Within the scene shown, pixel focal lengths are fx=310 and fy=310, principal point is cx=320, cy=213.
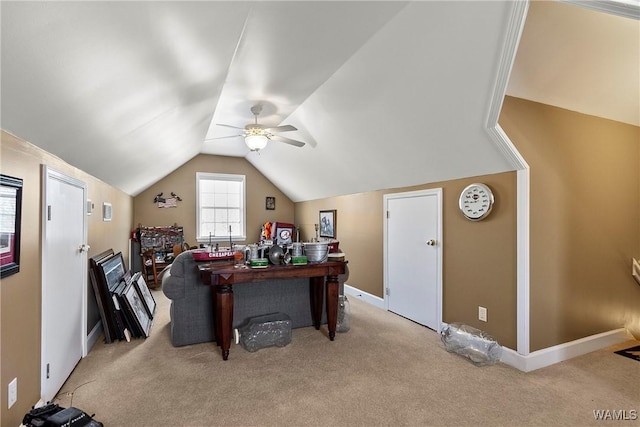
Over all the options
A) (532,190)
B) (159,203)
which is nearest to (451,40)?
(532,190)

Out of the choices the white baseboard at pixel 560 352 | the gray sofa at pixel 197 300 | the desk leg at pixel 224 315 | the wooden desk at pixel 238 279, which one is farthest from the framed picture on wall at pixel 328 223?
the white baseboard at pixel 560 352

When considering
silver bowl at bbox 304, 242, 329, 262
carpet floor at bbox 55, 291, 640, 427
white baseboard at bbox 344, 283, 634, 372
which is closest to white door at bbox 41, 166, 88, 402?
carpet floor at bbox 55, 291, 640, 427

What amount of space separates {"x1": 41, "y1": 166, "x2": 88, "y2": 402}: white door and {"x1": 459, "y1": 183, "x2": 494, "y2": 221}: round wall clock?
355 cm

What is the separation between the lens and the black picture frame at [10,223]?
1571 millimetres

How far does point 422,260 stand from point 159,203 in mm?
5444

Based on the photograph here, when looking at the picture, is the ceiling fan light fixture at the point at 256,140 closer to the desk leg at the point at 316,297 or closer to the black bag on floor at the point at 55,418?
the desk leg at the point at 316,297

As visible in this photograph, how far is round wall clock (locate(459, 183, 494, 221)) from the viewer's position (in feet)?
9.84

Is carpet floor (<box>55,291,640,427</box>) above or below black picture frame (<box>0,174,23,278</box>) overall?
below

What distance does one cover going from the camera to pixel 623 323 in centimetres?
339

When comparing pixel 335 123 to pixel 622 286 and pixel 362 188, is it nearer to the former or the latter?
pixel 362 188

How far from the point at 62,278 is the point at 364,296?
152 inches

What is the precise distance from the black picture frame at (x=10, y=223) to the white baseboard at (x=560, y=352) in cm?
367

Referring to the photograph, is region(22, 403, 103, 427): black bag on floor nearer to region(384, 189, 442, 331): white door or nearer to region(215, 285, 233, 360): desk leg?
region(215, 285, 233, 360): desk leg

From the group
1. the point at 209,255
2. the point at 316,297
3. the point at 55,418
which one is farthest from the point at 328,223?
the point at 55,418
